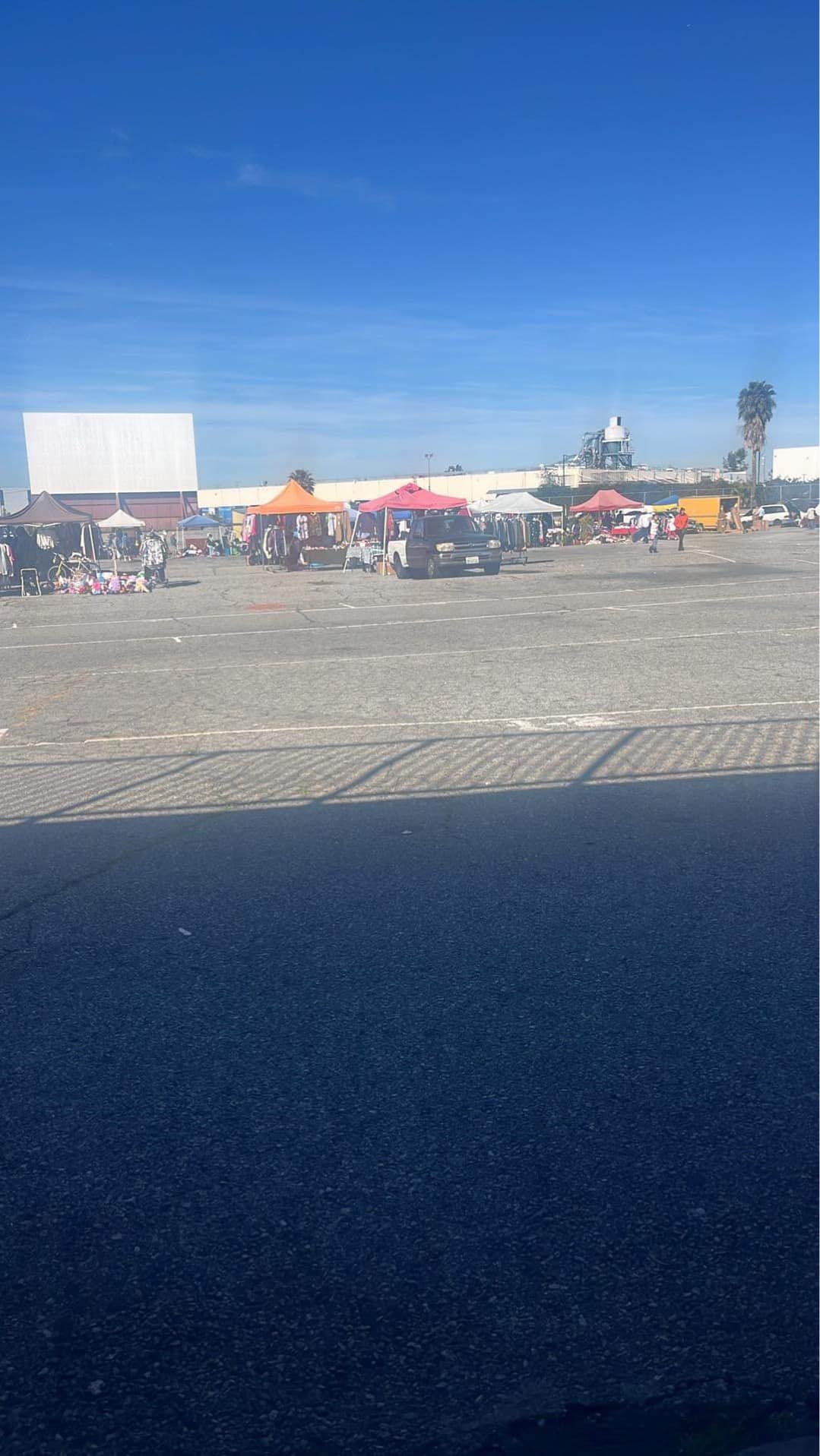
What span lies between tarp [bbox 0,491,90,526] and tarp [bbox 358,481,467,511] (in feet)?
35.1

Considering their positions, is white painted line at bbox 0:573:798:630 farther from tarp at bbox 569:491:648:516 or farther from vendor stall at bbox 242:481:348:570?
tarp at bbox 569:491:648:516

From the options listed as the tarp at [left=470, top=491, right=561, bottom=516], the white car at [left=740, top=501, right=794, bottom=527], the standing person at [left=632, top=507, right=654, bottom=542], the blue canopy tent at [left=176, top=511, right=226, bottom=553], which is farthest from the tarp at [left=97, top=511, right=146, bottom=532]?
the white car at [left=740, top=501, right=794, bottom=527]

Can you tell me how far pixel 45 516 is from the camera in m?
42.7

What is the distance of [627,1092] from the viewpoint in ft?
13.5

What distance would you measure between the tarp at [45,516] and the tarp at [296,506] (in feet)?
22.1

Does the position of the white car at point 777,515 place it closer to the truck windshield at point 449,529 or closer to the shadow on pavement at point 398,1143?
the truck windshield at point 449,529

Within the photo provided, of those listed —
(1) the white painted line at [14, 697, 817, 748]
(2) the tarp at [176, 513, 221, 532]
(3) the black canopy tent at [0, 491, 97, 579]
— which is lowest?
(1) the white painted line at [14, 697, 817, 748]

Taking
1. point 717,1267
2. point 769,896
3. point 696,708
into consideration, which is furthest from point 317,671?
point 717,1267

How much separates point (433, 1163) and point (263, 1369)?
97 cm

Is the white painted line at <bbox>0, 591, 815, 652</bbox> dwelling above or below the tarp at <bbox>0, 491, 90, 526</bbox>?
below

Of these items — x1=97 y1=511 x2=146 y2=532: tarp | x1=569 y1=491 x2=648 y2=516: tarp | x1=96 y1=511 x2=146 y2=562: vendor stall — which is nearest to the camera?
x1=97 y1=511 x2=146 y2=532: tarp

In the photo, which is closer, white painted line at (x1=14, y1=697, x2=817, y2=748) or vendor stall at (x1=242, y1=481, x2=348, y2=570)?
white painted line at (x1=14, y1=697, x2=817, y2=748)

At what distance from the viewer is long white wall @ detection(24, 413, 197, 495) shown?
94.9 meters

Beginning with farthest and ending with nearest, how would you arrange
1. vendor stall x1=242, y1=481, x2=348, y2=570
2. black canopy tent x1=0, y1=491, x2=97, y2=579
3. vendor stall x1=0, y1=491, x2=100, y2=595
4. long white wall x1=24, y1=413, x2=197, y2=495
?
long white wall x1=24, y1=413, x2=197, y2=495 → vendor stall x1=242, y1=481, x2=348, y2=570 → black canopy tent x1=0, y1=491, x2=97, y2=579 → vendor stall x1=0, y1=491, x2=100, y2=595
